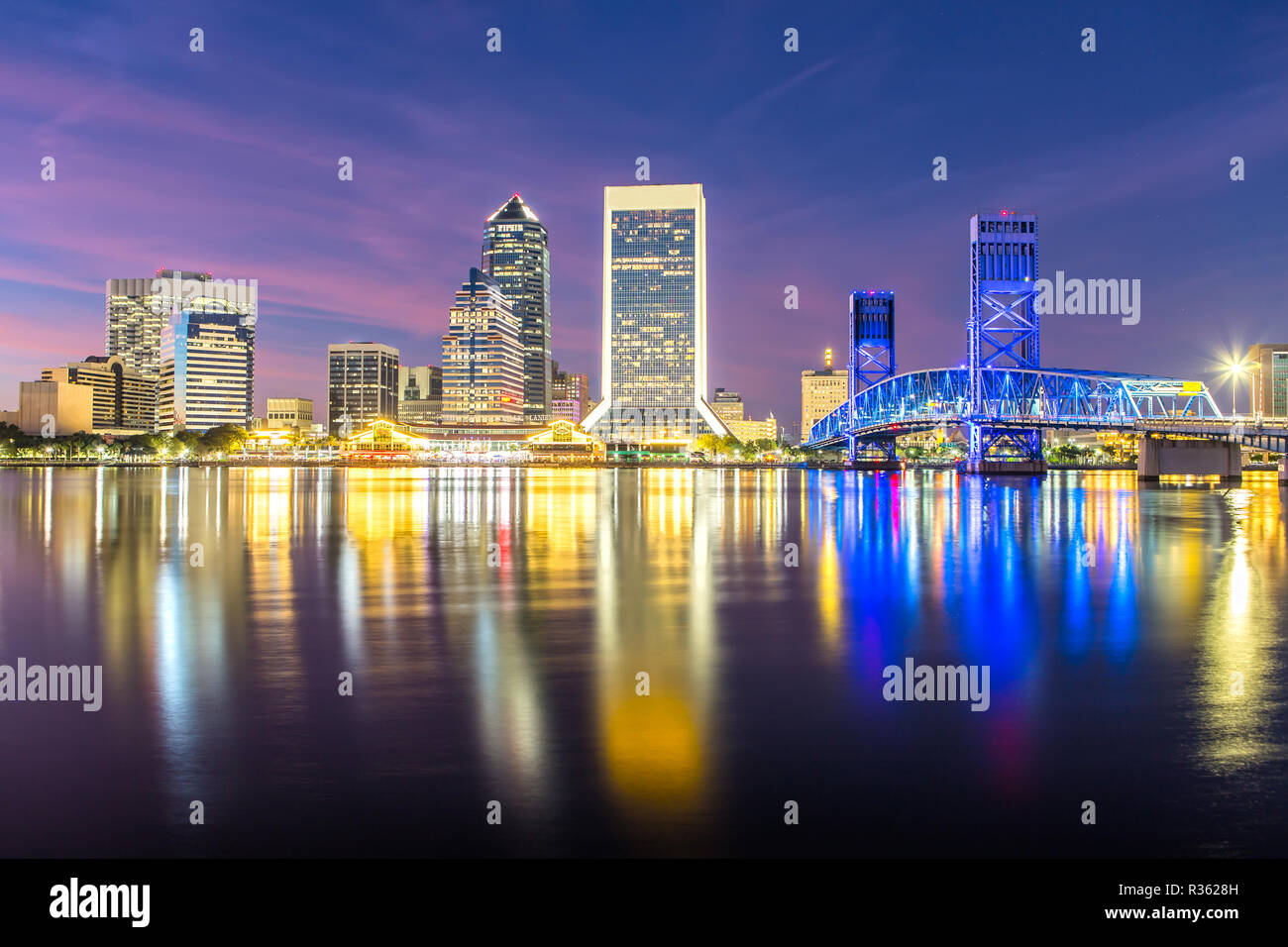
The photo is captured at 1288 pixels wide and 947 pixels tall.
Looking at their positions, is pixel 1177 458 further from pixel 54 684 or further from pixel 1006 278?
pixel 54 684

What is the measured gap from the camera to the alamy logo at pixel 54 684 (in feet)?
33.5

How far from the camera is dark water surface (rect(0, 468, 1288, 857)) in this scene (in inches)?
260

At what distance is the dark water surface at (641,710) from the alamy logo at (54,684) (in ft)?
0.69

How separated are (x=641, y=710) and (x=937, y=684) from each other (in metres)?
3.76

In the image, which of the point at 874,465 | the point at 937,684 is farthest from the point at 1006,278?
the point at 937,684

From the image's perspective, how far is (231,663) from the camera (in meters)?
11.6

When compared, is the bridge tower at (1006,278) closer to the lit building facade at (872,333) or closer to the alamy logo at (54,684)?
the lit building facade at (872,333)

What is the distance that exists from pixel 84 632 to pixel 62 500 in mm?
46151

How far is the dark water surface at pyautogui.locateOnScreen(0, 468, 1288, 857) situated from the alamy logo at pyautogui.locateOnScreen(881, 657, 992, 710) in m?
0.20

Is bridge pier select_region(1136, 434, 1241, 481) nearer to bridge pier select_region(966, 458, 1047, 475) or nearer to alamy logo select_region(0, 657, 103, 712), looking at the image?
bridge pier select_region(966, 458, 1047, 475)

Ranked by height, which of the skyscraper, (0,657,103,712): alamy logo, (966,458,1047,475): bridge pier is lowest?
(0,657,103,712): alamy logo

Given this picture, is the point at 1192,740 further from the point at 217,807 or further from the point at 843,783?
the point at 217,807
